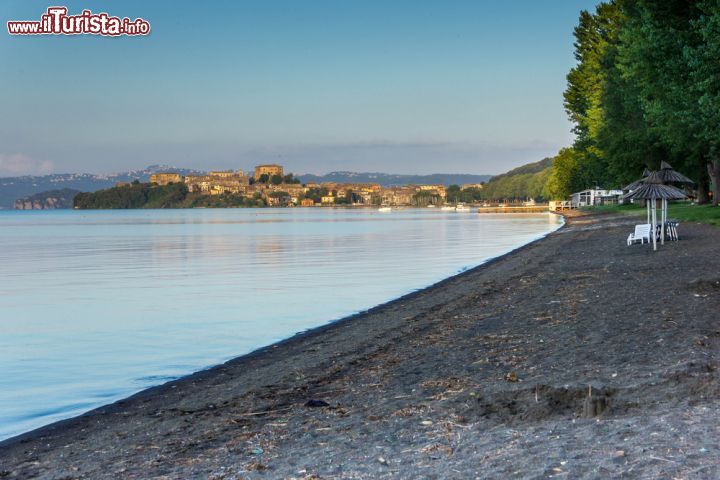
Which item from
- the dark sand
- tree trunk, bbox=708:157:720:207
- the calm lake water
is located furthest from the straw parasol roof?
tree trunk, bbox=708:157:720:207

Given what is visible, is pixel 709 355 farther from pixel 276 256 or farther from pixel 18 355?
pixel 276 256

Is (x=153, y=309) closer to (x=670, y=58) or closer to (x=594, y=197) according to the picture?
(x=670, y=58)

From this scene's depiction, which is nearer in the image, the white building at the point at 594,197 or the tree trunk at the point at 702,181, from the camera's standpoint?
→ the tree trunk at the point at 702,181

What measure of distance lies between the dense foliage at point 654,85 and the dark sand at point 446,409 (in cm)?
1387

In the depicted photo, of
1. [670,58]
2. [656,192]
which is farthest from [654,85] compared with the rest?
[656,192]

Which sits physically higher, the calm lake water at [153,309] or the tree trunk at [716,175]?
the tree trunk at [716,175]

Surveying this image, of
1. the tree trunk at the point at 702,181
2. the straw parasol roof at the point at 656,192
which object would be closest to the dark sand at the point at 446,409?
the straw parasol roof at the point at 656,192

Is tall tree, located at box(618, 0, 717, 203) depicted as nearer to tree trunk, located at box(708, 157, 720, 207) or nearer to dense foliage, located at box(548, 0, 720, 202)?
dense foliage, located at box(548, 0, 720, 202)

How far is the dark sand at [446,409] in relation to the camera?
21.5ft

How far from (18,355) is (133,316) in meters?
4.98

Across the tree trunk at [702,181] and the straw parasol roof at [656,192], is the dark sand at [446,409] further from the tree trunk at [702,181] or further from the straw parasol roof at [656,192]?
the tree trunk at [702,181]

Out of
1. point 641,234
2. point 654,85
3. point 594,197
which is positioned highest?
point 654,85

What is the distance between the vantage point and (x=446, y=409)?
8.41 meters

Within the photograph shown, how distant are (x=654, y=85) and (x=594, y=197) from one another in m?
A: 116
